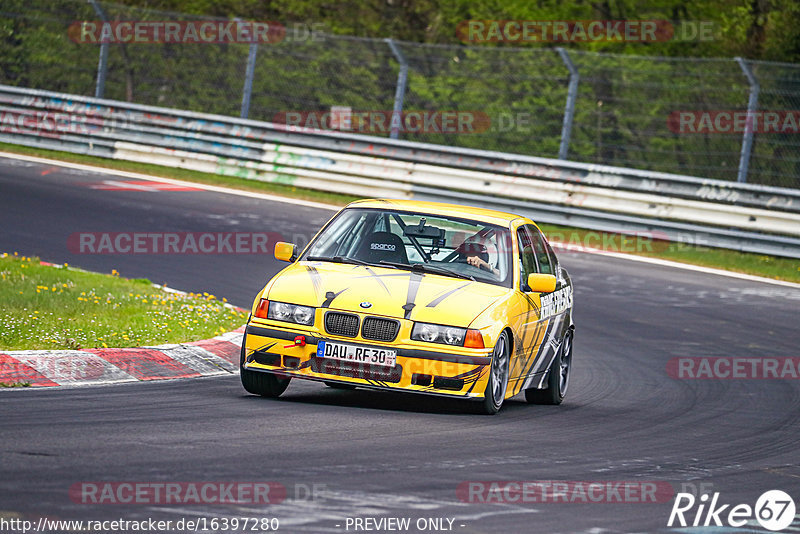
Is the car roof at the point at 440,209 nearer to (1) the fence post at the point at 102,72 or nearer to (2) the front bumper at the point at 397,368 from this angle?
(2) the front bumper at the point at 397,368

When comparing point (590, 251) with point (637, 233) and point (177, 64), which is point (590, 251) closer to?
point (637, 233)

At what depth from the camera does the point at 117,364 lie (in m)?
9.54

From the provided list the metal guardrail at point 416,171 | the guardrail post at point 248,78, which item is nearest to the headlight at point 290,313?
the metal guardrail at point 416,171

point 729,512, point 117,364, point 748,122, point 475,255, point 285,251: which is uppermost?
point 748,122

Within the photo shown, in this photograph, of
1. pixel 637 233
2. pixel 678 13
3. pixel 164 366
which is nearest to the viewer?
pixel 164 366

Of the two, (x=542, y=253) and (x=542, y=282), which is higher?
(x=542, y=253)

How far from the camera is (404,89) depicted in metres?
23.0

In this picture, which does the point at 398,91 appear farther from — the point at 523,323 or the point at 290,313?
the point at 290,313

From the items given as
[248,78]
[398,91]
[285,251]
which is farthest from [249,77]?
[285,251]

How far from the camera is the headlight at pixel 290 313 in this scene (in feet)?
29.1

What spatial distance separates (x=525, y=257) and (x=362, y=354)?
2.12m

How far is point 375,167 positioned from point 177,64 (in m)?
4.95

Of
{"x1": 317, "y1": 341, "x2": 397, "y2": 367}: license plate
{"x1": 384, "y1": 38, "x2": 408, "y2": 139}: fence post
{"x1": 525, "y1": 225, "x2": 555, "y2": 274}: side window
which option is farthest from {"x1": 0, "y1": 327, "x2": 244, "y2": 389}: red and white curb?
{"x1": 384, "y1": 38, "x2": 408, "y2": 139}: fence post

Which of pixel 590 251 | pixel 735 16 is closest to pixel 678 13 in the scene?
pixel 735 16
